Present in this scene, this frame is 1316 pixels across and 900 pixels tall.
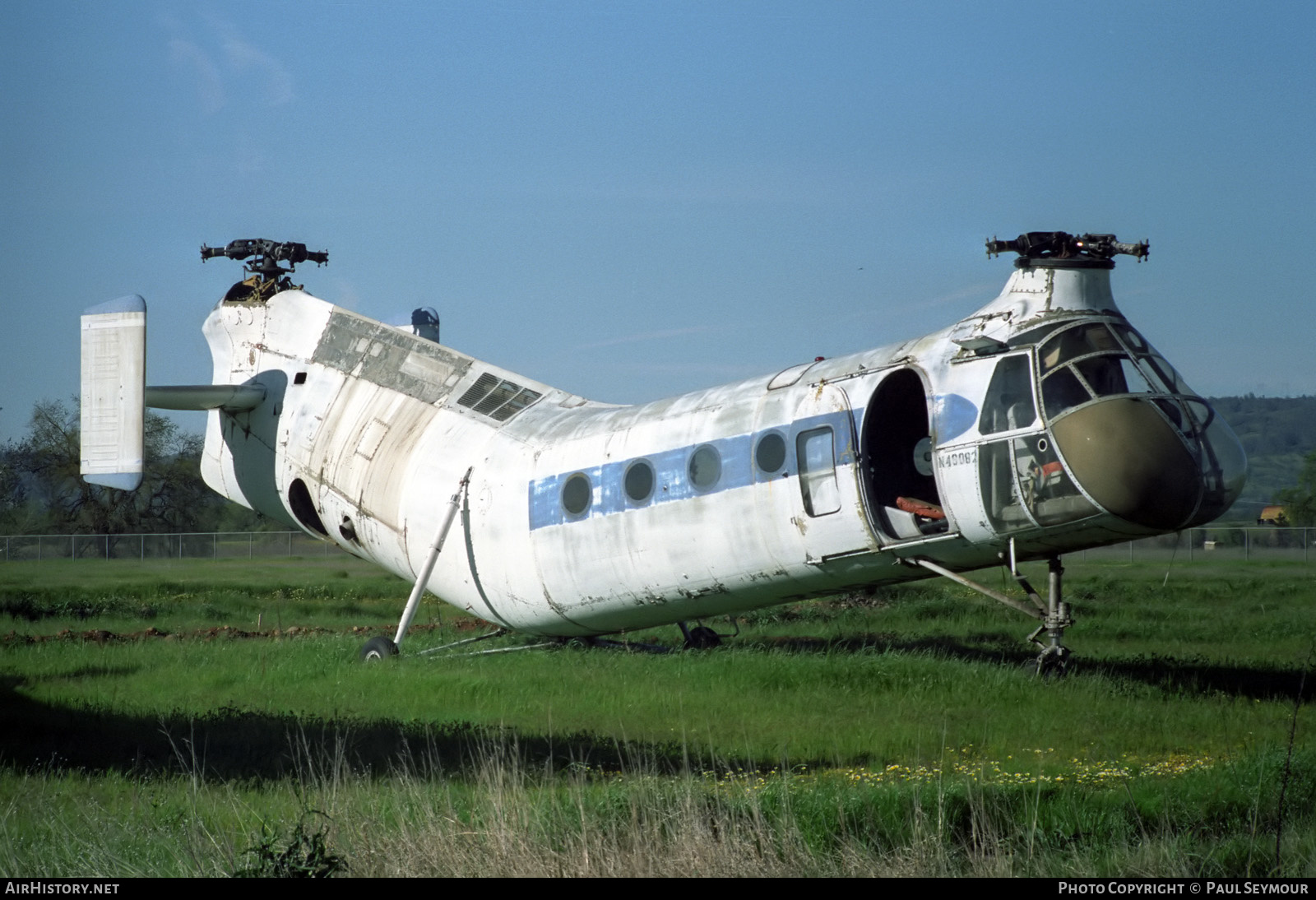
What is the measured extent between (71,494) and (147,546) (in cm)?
1065

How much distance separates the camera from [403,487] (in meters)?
18.7

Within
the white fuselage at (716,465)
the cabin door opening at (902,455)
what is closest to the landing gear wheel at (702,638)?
the white fuselage at (716,465)

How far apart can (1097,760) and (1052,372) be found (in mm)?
3919

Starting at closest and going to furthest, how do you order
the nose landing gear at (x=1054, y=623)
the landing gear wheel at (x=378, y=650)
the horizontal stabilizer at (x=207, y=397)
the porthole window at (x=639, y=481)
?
the nose landing gear at (x=1054, y=623) < the porthole window at (x=639, y=481) < the landing gear wheel at (x=378, y=650) < the horizontal stabilizer at (x=207, y=397)

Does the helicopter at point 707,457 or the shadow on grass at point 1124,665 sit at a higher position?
the helicopter at point 707,457

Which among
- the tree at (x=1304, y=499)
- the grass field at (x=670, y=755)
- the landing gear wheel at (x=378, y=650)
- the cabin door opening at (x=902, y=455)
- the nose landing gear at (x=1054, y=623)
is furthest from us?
the tree at (x=1304, y=499)

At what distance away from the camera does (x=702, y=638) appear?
19.5 metres

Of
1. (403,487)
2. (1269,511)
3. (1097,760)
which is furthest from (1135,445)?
(1269,511)

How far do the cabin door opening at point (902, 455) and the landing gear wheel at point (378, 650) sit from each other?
24.8ft

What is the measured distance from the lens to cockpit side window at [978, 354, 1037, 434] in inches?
505

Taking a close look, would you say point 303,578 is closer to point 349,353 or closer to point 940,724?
point 349,353

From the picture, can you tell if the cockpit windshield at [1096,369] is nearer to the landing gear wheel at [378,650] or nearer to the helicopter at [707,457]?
the helicopter at [707,457]

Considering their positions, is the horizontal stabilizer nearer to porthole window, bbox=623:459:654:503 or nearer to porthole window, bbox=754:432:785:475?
porthole window, bbox=623:459:654:503

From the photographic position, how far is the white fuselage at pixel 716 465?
1280 centimetres
